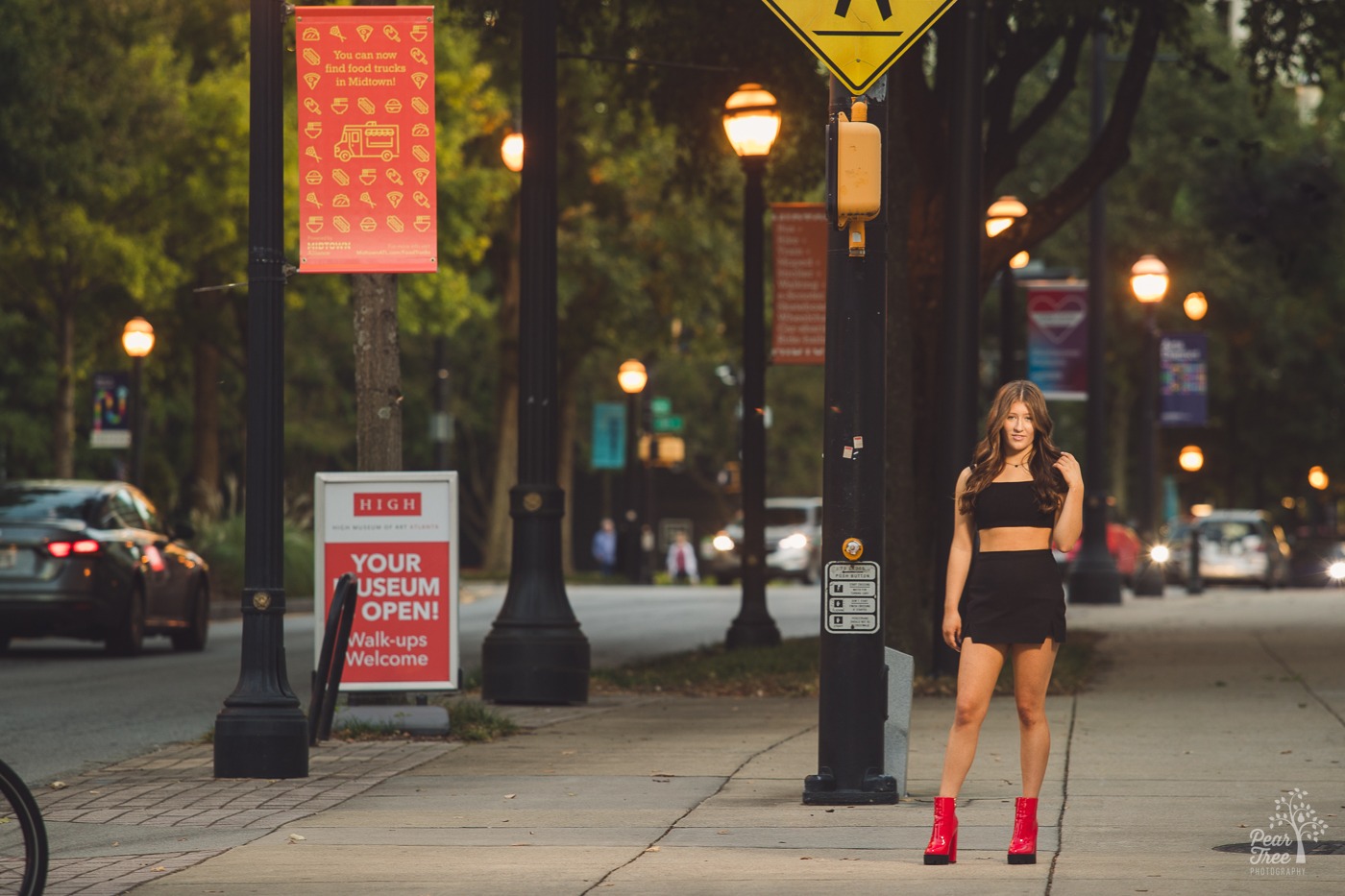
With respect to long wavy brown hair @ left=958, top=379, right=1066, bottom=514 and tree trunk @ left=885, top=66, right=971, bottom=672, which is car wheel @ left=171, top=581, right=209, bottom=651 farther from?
long wavy brown hair @ left=958, top=379, right=1066, bottom=514

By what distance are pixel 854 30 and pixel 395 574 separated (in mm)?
4740

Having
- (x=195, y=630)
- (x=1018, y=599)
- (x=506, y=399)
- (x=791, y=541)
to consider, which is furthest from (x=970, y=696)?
(x=506, y=399)

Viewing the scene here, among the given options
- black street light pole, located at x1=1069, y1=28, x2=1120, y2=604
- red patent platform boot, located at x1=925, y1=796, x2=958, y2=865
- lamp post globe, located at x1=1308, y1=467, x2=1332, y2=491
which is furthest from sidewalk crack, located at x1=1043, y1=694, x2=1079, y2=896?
lamp post globe, located at x1=1308, y1=467, x2=1332, y2=491

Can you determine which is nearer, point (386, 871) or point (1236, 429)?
point (386, 871)

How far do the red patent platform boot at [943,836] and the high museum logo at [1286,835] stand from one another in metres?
1.02

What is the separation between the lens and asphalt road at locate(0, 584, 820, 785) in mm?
12758

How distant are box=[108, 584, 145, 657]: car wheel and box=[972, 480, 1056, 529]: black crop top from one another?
44.5 feet

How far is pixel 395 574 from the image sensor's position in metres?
12.4

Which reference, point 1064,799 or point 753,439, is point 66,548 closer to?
point 753,439

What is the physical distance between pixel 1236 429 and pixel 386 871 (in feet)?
180

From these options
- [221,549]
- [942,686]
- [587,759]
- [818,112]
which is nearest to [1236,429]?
[221,549]

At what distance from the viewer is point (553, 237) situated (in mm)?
14609

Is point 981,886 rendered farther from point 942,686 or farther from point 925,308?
point 925,308

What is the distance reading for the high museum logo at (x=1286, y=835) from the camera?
297 inches
